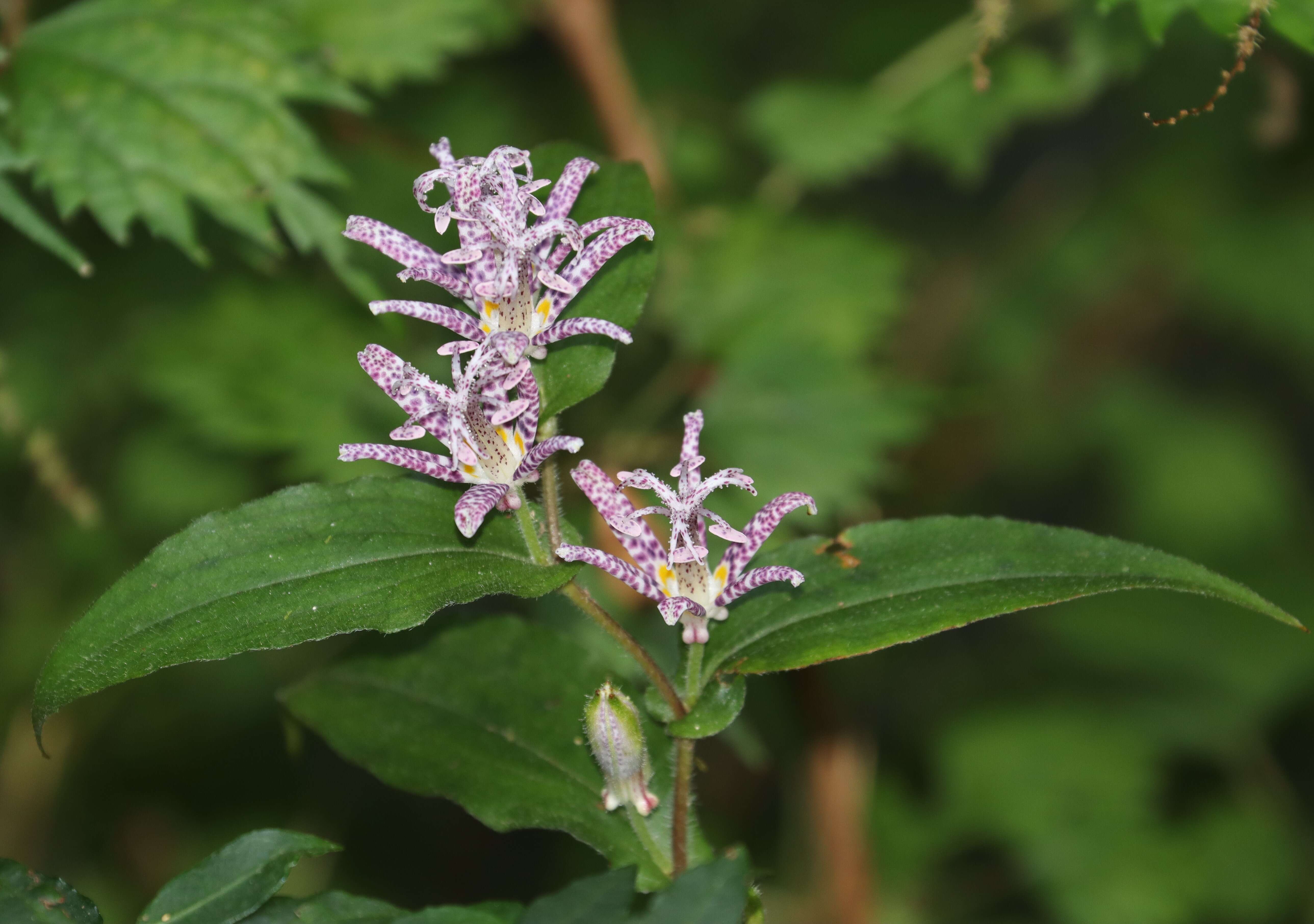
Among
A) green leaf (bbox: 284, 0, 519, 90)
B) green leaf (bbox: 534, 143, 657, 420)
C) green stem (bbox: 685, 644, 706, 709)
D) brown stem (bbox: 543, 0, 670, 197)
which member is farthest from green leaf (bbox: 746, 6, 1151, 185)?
green stem (bbox: 685, 644, 706, 709)

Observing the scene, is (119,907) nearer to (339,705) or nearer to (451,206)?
(339,705)

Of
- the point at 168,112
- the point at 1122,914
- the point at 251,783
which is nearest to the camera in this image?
the point at 168,112

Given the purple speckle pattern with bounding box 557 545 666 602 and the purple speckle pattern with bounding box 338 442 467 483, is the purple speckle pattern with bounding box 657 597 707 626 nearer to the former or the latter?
the purple speckle pattern with bounding box 557 545 666 602

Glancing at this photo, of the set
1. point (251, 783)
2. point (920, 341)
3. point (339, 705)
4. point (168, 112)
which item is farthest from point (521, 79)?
point (339, 705)

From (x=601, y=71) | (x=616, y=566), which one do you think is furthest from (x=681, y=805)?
(x=601, y=71)

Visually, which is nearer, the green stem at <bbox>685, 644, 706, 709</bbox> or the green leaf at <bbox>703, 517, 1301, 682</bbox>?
the green leaf at <bbox>703, 517, 1301, 682</bbox>

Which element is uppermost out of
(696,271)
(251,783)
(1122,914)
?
(696,271)
